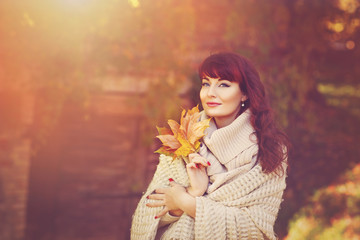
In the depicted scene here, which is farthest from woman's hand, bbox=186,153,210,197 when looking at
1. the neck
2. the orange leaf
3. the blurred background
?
the blurred background

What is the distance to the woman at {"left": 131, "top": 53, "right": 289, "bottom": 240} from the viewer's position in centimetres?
198

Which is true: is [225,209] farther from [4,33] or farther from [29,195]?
[29,195]

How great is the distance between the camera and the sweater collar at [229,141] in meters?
2.06

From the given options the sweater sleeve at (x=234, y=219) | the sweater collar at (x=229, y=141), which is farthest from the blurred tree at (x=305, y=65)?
the sweater sleeve at (x=234, y=219)

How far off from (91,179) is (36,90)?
4.89ft

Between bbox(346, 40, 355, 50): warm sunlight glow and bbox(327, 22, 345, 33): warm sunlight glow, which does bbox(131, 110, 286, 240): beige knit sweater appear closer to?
bbox(327, 22, 345, 33): warm sunlight glow

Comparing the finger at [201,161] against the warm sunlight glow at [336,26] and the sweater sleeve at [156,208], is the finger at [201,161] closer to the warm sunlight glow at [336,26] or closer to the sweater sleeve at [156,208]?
the sweater sleeve at [156,208]

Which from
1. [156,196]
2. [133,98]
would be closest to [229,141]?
[156,196]

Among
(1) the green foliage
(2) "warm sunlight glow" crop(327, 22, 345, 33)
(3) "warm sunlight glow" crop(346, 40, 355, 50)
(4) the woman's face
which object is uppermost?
(2) "warm sunlight glow" crop(327, 22, 345, 33)

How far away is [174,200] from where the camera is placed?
205cm

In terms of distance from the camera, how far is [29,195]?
16.6 ft

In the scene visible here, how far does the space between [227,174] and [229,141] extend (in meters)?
0.18

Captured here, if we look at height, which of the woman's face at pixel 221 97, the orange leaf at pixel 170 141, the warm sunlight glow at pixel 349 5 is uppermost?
the warm sunlight glow at pixel 349 5

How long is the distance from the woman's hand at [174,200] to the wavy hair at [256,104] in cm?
43
